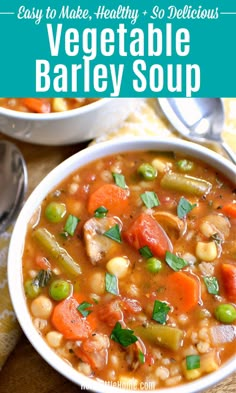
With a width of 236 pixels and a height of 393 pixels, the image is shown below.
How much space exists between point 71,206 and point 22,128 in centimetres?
62

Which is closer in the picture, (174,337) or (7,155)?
(174,337)

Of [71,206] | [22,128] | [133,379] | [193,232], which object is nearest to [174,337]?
[133,379]

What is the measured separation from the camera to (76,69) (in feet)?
12.1

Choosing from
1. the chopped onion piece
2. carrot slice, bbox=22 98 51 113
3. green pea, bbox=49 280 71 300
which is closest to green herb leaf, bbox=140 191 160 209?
green pea, bbox=49 280 71 300

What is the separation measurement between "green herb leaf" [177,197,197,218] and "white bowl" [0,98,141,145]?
2.36 ft

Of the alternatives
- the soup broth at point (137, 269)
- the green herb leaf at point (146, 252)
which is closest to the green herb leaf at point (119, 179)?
the soup broth at point (137, 269)

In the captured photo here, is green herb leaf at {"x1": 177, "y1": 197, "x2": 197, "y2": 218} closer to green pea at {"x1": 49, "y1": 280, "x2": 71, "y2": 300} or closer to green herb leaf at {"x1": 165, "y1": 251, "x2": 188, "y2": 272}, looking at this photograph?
green herb leaf at {"x1": 165, "y1": 251, "x2": 188, "y2": 272}

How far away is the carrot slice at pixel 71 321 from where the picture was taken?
316 centimetres

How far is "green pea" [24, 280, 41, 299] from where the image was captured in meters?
3.26

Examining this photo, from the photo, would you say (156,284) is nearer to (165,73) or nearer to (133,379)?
(133,379)

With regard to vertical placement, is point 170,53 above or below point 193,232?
above

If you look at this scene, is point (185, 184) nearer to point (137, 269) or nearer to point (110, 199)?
point (110, 199)

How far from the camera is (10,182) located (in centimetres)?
401

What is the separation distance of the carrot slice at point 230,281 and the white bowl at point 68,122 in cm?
113
